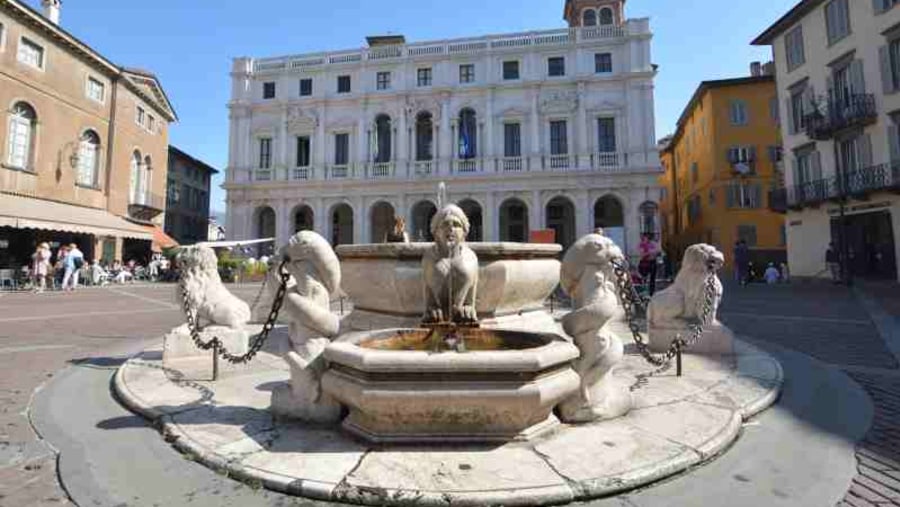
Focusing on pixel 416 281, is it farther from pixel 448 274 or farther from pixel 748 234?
pixel 748 234

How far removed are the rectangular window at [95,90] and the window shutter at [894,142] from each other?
38.6 meters

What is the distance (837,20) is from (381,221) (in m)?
27.7

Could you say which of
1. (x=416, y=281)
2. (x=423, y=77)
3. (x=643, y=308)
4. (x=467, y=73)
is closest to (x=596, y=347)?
(x=643, y=308)

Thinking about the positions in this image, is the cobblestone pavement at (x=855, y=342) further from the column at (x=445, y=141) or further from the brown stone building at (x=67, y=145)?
the brown stone building at (x=67, y=145)

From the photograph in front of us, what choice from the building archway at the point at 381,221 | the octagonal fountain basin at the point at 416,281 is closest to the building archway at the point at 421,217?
the building archway at the point at 381,221

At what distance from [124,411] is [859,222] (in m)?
27.8

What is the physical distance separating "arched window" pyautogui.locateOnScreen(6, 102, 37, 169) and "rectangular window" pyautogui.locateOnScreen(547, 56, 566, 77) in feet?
95.3

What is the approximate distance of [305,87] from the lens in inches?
1312

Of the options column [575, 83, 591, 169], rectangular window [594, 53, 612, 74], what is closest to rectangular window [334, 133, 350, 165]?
column [575, 83, 591, 169]

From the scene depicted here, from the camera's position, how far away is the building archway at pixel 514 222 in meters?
32.2

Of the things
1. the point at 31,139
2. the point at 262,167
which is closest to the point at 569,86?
the point at 262,167

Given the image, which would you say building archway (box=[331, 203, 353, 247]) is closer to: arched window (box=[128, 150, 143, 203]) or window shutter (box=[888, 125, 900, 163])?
arched window (box=[128, 150, 143, 203])

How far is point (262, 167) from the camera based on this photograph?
3303 cm

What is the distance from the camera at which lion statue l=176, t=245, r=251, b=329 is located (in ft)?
16.9
